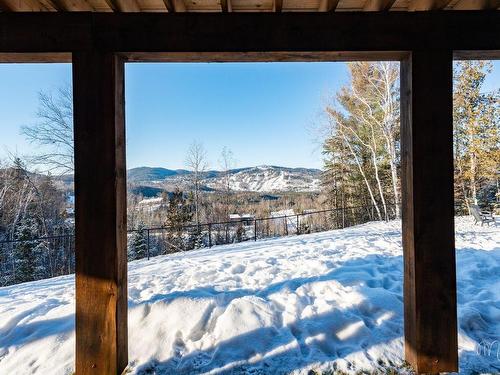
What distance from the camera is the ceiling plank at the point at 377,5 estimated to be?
160 cm

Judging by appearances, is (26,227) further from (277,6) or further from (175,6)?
(277,6)

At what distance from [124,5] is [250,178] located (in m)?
26.4

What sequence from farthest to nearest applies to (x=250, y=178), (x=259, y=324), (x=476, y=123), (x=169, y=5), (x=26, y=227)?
(x=250, y=178) < (x=26, y=227) < (x=476, y=123) < (x=259, y=324) < (x=169, y=5)

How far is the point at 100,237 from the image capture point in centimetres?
162

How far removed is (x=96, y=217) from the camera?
1.62m

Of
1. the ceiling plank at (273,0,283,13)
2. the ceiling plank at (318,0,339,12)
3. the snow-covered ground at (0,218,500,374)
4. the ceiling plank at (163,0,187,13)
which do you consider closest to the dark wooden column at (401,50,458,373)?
the snow-covered ground at (0,218,500,374)

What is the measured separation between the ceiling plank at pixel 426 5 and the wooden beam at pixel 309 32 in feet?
0.16

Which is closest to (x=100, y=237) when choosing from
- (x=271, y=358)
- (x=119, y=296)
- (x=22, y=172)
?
(x=119, y=296)

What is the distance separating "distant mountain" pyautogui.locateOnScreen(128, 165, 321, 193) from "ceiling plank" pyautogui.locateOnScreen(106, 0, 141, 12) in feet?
60.0

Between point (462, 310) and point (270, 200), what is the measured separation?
87.9 ft

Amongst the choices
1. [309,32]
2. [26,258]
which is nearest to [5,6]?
[309,32]

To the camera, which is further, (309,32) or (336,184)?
(336,184)

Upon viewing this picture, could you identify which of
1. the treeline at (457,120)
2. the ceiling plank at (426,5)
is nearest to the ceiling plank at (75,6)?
the ceiling plank at (426,5)

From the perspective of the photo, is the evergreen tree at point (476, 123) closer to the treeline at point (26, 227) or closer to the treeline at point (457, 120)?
the treeline at point (457, 120)
